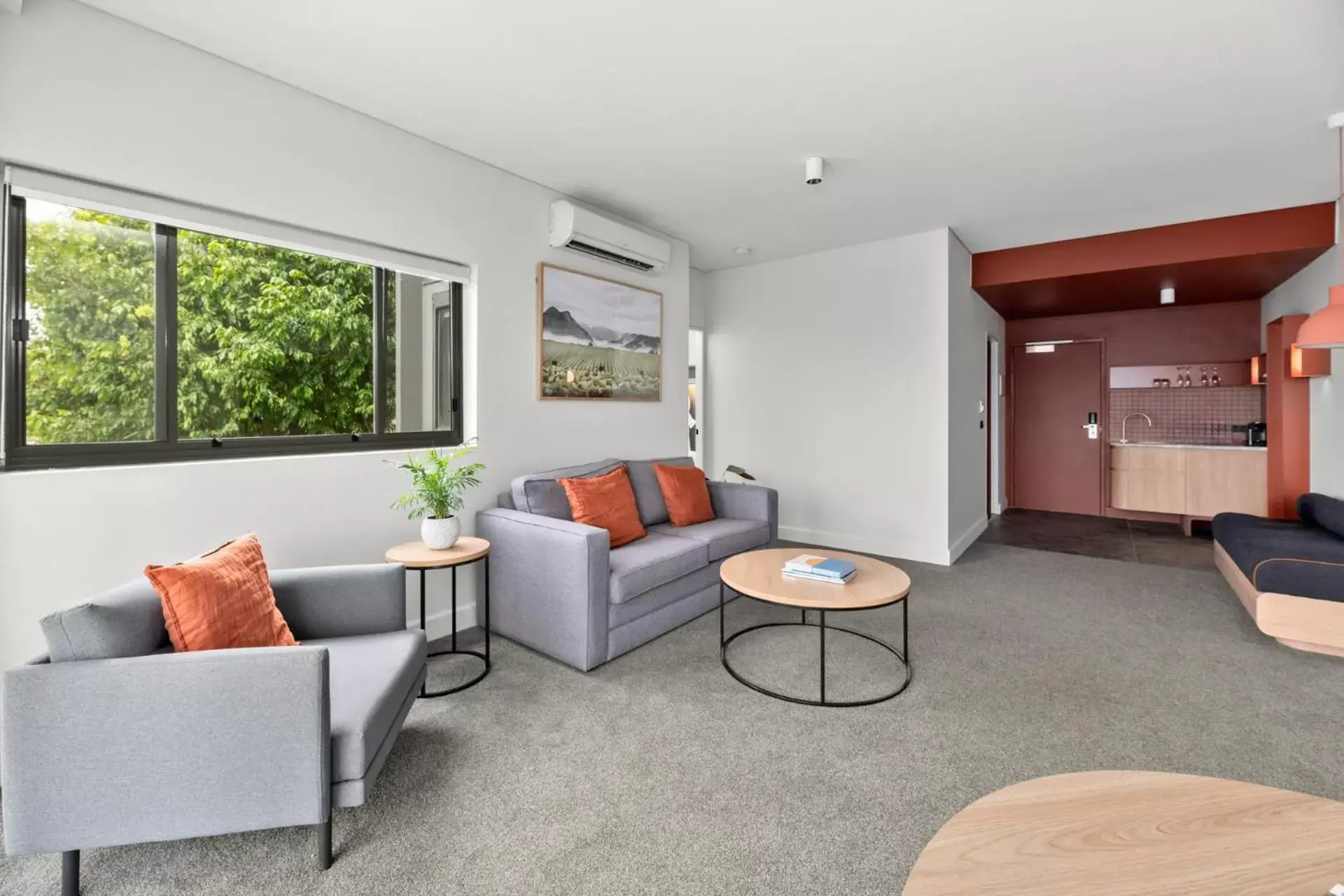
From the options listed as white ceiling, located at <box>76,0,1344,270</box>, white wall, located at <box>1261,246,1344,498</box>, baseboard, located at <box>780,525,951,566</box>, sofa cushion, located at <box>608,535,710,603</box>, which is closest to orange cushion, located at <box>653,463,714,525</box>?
sofa cushion, located at <box>608,535,710,603</box>

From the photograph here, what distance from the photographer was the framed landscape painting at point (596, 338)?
12.6 ft

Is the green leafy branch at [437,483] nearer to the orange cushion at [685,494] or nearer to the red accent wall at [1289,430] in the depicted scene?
the orange cushion at [685,494]

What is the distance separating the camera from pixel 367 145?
116 inches

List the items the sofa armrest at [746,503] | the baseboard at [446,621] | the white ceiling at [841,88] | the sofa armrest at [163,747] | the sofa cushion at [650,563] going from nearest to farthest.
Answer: the sofa armrest at [163,747] < the white ceiling at [841,88] < the sofa cushion at [650,563] < the baseboard at [446,621] < the sofa armrest at [746,503]

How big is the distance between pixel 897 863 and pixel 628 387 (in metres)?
3.35

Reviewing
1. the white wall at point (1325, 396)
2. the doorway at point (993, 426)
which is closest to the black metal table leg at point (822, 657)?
the white wall at point (1325, 396)

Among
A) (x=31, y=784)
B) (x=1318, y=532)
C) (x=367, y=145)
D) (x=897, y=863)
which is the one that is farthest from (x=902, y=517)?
(x=31, y=784)

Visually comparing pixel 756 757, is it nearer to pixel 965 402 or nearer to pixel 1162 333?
pixel 965 402

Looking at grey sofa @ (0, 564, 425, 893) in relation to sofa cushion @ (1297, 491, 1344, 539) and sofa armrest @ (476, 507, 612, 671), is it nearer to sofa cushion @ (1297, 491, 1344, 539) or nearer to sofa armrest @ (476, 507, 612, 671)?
sofa armrest @ (476, 507, 612, 671)

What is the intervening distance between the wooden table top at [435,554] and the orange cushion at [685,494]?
138 cm

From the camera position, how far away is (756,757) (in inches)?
83.8

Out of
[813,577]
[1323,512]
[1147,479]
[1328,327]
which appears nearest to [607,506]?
[813,577]

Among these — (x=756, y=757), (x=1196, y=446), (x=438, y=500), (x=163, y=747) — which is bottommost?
(x=756, y=757)

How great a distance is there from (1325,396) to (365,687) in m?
6.32
